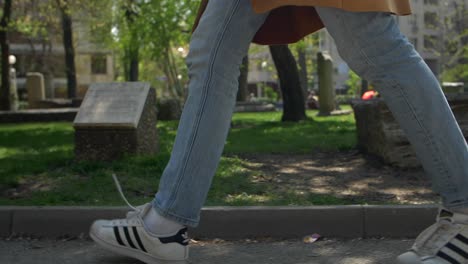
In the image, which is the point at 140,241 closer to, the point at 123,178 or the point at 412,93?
the point at 412,93

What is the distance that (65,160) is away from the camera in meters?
6.95

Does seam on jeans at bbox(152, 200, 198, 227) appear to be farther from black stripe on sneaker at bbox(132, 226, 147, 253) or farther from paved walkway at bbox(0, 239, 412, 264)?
paved walkway at bbox(0, 239, 412, 264)

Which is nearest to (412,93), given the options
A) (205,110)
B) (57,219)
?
(205,110)

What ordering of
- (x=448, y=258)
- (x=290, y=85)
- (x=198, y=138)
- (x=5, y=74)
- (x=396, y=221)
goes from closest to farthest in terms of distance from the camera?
(x=448, y=258) < (x=198, y=138) < (x=396, y=221) < (x=290, y=85) < (x=5, y=74)

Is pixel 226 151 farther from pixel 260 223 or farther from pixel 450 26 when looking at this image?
pixel 450 26

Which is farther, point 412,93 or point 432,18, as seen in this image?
point 432,18

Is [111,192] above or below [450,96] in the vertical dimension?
below

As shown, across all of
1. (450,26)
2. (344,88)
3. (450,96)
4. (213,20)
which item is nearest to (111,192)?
(213,20)

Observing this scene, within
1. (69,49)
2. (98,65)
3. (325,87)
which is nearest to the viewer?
(325,87)

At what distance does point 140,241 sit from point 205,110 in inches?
25.5

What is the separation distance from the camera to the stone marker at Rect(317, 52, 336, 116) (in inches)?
822

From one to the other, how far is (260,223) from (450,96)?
299 cm

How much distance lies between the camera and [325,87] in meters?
21.3

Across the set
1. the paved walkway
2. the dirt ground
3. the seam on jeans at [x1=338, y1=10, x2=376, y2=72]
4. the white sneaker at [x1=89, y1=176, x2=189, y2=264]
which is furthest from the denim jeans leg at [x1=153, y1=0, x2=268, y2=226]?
the dirt ground
